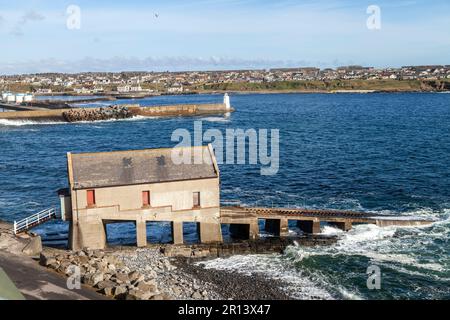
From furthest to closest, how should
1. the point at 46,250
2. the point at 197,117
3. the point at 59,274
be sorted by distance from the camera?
the point at 197,117
the point at 46,250
the point at 59,274

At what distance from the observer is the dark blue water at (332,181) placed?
112 feet

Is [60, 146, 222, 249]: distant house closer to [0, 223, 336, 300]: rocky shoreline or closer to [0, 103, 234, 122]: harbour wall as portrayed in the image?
[0, 223, 336, 300]: rocky shoreline

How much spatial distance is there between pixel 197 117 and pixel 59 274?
383 ft

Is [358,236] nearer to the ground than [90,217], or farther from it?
nearer to the ground

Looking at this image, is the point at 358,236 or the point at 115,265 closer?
the point at 115,265

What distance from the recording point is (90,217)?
36125 mm

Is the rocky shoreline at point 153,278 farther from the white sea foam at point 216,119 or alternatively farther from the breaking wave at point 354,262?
the white sea foam at point 216,119

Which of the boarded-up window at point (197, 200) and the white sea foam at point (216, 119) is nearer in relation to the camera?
the boarded-up window at point (197, 200)

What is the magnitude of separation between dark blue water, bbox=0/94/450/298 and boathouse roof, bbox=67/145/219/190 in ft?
19.8

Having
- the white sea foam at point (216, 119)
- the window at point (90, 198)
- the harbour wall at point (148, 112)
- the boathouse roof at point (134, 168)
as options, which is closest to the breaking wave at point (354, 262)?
the boathouse roof at point (134, 168)

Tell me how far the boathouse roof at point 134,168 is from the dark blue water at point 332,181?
6.03 m
